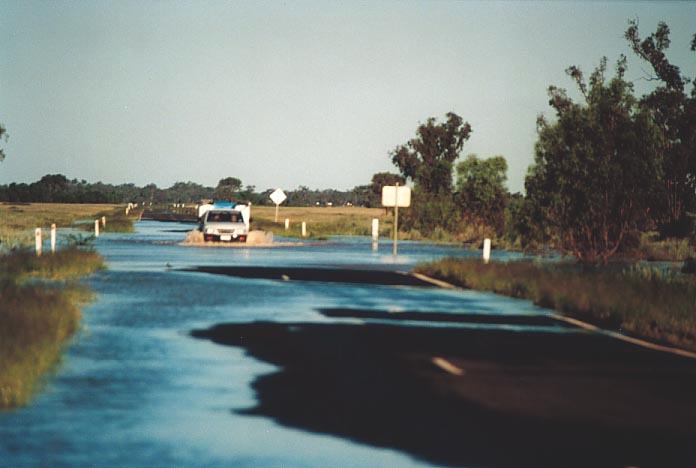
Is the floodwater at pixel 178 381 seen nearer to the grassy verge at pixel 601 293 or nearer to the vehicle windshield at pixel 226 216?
the grassy verge at pixel 601 293

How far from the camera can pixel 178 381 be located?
1423 centimetres

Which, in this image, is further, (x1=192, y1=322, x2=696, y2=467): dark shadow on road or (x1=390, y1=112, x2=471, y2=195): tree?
(x1=390, y1=112, x2=471, y2=195): tree

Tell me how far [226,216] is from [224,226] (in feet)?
4.16

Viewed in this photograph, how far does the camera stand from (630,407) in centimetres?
1273

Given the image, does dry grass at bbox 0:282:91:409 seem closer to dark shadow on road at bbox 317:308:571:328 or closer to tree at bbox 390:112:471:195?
dark shadow on road at bbox 317:308:571:328

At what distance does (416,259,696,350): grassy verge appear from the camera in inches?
844

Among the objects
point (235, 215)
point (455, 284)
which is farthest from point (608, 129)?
point (235, 215)

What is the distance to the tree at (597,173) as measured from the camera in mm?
40500

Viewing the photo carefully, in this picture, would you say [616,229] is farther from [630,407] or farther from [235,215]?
[630,407]

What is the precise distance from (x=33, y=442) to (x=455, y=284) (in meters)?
23.8

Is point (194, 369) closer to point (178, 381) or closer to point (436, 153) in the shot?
point (178, 381)

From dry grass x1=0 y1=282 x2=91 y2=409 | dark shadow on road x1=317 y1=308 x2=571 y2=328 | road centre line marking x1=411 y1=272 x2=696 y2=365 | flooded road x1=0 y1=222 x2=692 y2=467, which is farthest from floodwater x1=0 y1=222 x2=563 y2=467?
road centre line marking x1=411 y1=272 x2=696 y2=365

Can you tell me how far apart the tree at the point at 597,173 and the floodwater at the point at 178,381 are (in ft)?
38.1

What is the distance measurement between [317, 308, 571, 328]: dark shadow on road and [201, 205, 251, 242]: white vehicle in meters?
32.8
